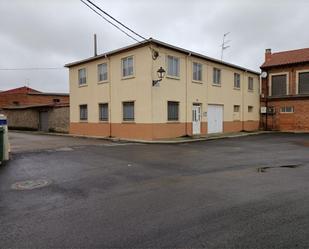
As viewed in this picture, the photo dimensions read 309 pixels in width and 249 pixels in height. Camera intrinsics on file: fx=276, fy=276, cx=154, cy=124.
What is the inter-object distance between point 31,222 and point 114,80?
15.1m

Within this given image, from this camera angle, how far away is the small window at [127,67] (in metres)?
17.5

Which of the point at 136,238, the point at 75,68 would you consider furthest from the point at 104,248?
the point at 75,68

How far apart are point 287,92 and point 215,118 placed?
410 inches

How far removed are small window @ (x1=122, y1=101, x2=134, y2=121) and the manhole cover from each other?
11.0 meters

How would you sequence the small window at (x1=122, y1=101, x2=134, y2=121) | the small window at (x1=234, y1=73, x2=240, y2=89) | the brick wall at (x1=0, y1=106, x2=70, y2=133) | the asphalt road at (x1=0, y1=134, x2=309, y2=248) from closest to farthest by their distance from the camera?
the asphalt road at (x1=0, y1=134, x2=309, y2=248) < the small window at (x1=122, y1=101, x2=134, y2=121) < the small window at (x1=234, y1=73, x2=240, y2=89) < the brick wall at (x1=0, y1=106, x2=70, y2=133)

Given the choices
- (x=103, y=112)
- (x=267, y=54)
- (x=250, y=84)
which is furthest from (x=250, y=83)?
(x=103, y=112)

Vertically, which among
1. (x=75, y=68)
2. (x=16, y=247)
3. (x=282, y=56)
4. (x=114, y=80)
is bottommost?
(x=16, y=247)

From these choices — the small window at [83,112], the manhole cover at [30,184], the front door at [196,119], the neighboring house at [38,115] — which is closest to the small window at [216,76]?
the front door at [196,119]

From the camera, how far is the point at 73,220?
169 inches

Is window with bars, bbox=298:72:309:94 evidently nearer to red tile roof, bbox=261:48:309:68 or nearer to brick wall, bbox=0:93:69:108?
red tile roof, bbox=261:48:309:68

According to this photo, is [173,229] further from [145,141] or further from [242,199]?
[145,141]

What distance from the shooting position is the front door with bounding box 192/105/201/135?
19.3m

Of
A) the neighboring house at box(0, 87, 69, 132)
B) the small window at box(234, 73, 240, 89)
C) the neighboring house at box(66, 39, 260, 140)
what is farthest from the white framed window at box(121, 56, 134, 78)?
the small window at box(234, 73, 240, 89)

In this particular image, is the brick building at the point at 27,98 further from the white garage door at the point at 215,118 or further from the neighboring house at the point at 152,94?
the white garage door at the point at 215,118
